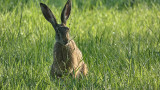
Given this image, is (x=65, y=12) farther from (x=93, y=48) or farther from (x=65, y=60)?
(x=93, y=48)

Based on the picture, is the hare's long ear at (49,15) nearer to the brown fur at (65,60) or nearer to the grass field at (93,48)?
the brown fur at (65,60)

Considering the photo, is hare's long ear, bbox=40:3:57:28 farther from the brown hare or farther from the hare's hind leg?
the hare's hind leg

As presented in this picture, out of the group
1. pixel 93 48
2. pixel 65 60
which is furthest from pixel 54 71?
pixel 93 48

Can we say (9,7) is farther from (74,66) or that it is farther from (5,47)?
(74,66)

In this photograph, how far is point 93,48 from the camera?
16.8ft

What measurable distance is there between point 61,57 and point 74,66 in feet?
0.69

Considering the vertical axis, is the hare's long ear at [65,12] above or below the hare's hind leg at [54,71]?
above

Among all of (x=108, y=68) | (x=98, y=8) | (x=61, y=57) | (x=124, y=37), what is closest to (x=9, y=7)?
(x=98, y=8)

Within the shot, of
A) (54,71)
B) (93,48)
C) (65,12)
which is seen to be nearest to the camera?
(54,71)

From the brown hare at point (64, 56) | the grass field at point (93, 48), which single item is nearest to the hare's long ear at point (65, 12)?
the brown hare at point (64, 56)

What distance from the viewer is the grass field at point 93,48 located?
3.80m

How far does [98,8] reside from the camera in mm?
7984

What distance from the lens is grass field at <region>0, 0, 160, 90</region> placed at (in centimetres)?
380

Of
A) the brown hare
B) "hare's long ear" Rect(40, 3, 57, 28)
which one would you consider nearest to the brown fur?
the brown hare
